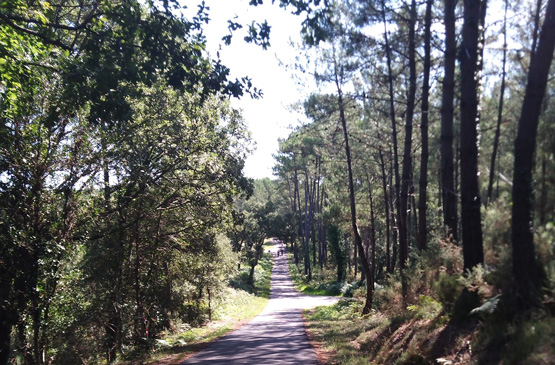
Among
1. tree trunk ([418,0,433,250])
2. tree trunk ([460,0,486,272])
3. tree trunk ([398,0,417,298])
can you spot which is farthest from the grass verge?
tree trunk ([460,0,486,272])

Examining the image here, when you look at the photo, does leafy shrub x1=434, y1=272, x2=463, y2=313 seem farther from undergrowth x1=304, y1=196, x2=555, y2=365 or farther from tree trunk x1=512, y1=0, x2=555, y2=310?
tree trunk x1=512, y1=0, x2=555, y2=310

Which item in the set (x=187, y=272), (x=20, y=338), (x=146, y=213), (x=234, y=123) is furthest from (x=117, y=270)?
(x=234, y=123)

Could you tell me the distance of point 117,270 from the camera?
13.8 metres

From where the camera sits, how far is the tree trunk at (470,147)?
766cm

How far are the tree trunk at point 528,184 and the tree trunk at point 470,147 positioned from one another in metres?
1.76

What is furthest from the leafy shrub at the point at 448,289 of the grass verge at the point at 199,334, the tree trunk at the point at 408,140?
the grass verge at the point at 199,334

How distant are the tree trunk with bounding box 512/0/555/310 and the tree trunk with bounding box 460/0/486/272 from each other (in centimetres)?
176

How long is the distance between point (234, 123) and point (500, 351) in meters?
13.1

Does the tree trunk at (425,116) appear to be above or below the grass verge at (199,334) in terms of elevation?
above

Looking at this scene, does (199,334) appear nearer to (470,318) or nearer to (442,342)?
(442,342)

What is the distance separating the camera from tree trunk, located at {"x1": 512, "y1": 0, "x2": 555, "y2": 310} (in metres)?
5.79

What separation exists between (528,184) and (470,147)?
212 centimetres

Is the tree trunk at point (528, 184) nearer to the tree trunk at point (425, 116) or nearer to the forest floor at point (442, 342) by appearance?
the forest floor at point (442, 342)

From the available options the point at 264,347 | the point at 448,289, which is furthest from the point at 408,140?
the point at 264,347
